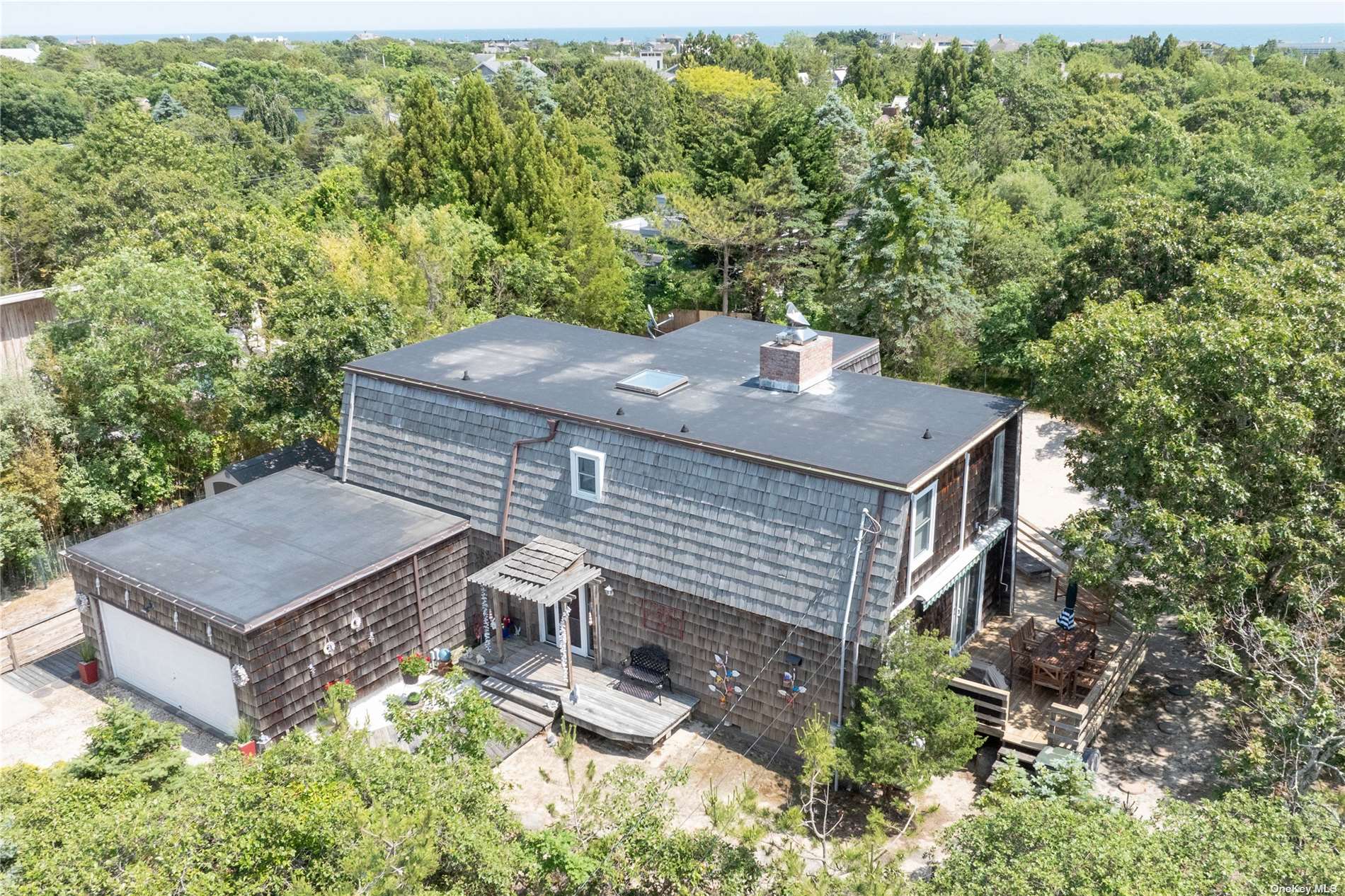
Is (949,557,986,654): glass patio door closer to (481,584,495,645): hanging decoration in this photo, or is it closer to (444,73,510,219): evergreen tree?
(481,584,495,645): hanging decoration

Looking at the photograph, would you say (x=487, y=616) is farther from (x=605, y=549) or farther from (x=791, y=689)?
(x=791, y=689)

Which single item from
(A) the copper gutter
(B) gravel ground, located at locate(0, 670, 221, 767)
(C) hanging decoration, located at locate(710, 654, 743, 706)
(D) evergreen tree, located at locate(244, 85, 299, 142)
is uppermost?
(D) evergreen tree, located at locate(244, 85, 299, 142)

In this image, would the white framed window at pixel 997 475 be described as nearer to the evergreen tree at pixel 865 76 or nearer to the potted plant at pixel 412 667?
the potted plant at pixel 412 667

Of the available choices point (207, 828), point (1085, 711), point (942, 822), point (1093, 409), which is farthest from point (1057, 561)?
point (207, 828)

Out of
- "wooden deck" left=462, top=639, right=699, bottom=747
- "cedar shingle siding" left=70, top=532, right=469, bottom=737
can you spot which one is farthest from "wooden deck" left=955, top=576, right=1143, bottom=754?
"cedar shingle siding" left=70, top=532, right=469, bottom=737

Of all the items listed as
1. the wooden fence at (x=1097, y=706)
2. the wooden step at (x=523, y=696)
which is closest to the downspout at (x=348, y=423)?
the wooden step at (x=523, y=696)

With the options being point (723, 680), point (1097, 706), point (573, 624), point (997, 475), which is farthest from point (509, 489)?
point (1097, 706)
